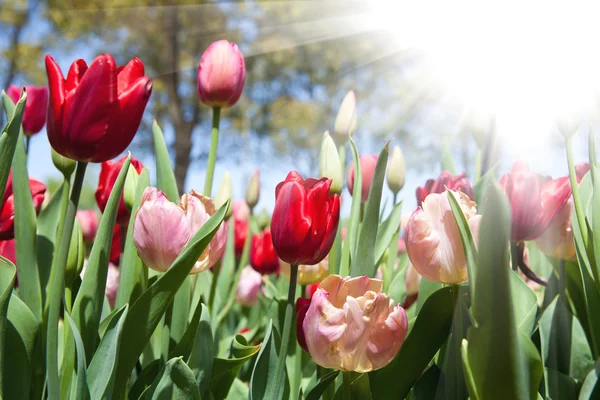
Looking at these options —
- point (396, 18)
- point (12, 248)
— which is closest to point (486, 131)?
point (12, 248)

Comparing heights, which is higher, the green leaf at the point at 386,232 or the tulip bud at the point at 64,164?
the tulip bud at the point at 64,164

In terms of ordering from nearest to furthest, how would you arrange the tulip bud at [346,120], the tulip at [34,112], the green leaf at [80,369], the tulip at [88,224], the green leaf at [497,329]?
→ the green leaf at [497,329] → the green leaf at [80,369] → the tulip bud at [346,120] → the tulip at [34,112] → the tulip at [88,224]

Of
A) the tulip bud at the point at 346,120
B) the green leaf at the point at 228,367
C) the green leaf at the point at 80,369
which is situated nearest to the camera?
the green leaf at the point at 80,369

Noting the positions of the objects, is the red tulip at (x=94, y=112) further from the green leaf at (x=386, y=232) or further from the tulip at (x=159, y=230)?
the green leaf at (x=386, y=232)

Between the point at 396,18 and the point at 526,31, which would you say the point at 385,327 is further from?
the point at 396,18

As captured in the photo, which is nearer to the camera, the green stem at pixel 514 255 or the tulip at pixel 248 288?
the green stem at pixel 514 255

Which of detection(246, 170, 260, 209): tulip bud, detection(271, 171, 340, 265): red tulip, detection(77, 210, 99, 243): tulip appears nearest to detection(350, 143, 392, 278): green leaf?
detection(271, 171, 340, 265): red tulip

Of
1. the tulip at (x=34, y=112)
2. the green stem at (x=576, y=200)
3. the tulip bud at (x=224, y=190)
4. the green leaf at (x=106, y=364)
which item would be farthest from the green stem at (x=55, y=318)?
the tulip at (x=34, y=112)

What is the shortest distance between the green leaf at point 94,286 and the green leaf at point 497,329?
1.03 ft

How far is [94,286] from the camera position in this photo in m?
0.52

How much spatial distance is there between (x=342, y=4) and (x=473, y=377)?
1238cm

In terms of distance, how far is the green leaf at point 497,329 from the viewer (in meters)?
0.31

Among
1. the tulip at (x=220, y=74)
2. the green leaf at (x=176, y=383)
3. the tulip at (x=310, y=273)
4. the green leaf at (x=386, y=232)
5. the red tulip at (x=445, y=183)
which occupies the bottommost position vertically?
the green leaf at (x=176, y=383)

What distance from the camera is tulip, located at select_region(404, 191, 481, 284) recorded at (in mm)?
459
